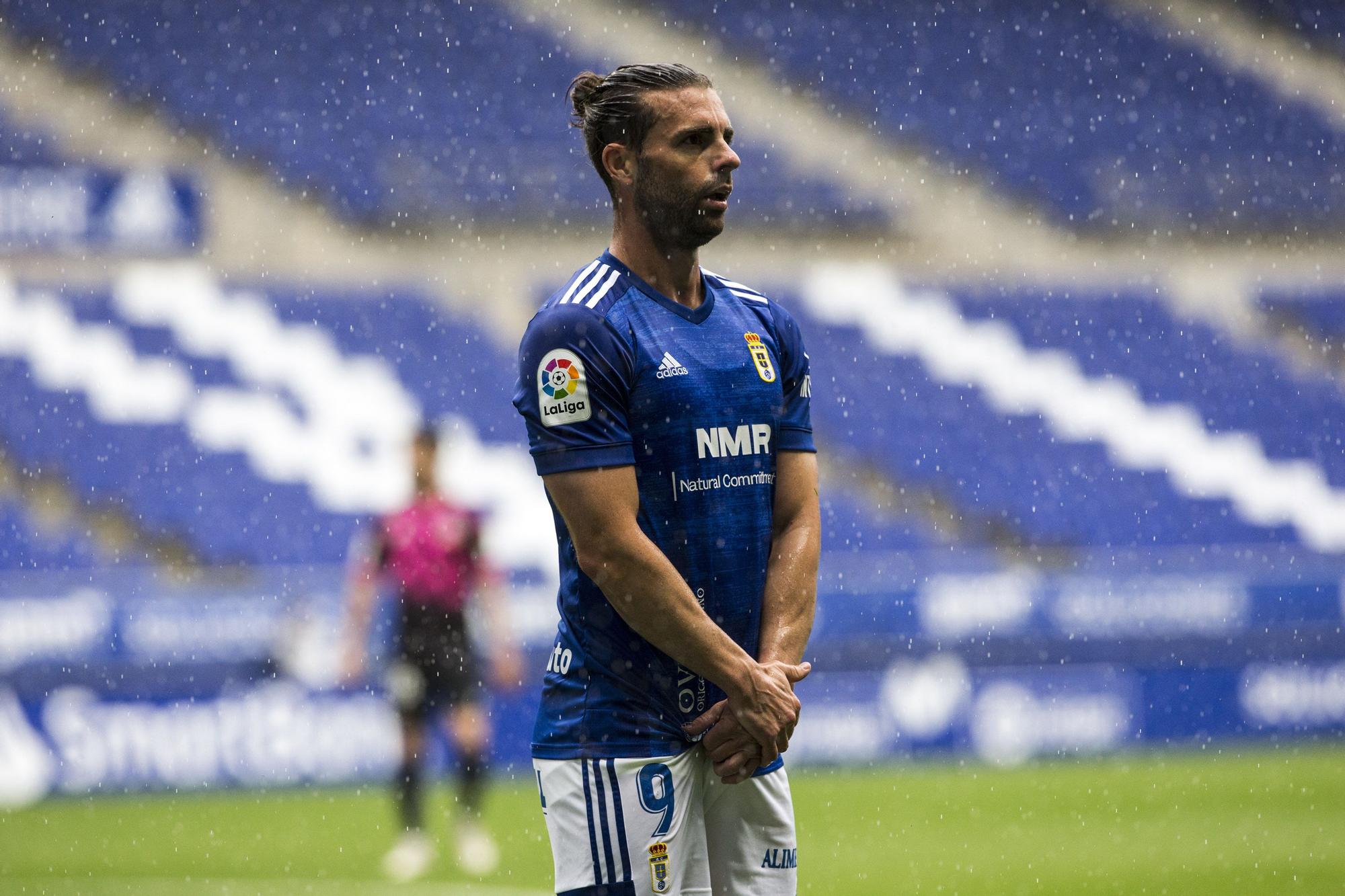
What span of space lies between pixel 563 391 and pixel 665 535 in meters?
0.26

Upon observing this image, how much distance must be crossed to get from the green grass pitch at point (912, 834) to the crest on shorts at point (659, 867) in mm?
3637

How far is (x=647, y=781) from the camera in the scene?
7.07 ft

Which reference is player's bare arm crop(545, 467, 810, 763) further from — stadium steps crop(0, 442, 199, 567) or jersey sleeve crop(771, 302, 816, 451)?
stadium steps crop(0, 442, 199, 567)

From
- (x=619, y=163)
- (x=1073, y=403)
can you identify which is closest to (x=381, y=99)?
(x=1073, y=403)

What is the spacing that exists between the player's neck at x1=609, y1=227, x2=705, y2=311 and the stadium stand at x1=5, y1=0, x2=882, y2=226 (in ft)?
34.1

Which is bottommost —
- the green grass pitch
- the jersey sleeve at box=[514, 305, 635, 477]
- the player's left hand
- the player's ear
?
the green grass pitch

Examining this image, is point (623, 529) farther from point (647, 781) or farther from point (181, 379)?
point (181, 379)

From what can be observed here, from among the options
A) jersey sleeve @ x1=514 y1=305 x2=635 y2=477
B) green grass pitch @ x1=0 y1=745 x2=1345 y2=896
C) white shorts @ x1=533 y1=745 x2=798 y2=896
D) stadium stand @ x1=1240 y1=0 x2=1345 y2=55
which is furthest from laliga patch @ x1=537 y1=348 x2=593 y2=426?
stadium stand @ x1=1240 y1=0 x2=1345 y2=55

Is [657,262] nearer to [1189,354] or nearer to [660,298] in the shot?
[660,298]

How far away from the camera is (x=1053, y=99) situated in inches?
533

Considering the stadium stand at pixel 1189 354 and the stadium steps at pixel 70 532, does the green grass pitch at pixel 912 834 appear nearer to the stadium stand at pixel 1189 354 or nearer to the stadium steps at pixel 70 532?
the stadium steps at pixel 70 532

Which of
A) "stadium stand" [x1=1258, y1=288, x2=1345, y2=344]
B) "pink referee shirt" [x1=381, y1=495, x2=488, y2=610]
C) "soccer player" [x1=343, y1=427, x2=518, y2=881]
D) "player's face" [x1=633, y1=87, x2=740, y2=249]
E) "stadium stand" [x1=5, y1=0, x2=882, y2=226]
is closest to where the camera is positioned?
"player's face" [x1=633, y1=87, x2=740, y2=249]

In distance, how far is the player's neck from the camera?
2246 mm

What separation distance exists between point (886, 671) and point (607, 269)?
7.27 m
